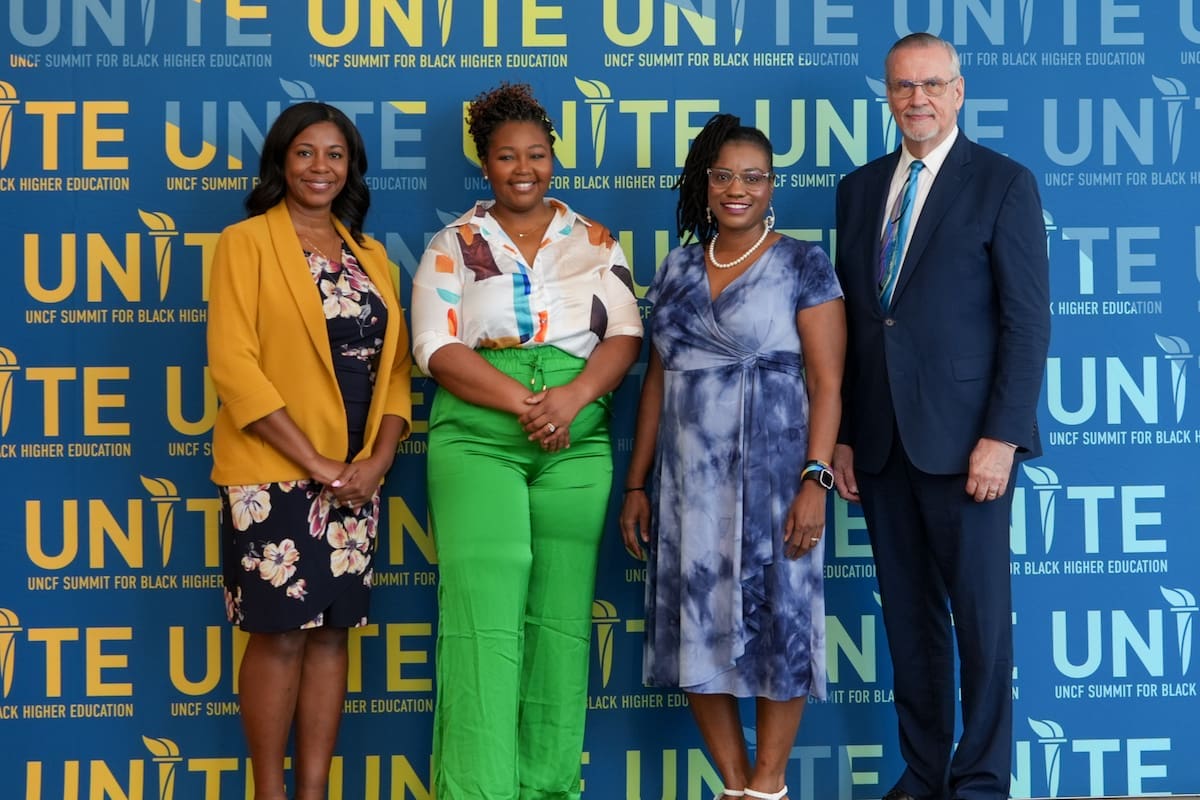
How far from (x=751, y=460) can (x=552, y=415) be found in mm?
498

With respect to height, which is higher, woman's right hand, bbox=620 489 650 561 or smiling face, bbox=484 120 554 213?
smiling face, bbox=484 120 554 213

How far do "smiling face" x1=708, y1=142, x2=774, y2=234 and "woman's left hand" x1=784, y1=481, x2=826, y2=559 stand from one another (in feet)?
2.21

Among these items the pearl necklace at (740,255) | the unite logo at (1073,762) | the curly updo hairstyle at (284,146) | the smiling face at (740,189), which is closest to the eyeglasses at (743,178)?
the smiling face at (740,189)

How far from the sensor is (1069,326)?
137 inches

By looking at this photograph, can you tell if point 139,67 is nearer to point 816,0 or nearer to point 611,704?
point 816,0

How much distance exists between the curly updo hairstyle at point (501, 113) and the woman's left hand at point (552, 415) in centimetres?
67

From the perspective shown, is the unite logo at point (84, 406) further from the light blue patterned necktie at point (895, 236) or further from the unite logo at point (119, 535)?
the light blue patterned necktie at point (895, 236)

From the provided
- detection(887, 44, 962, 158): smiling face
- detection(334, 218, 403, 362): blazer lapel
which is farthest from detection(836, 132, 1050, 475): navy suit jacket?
detection(334, 218, 403, 362): blazer lapel

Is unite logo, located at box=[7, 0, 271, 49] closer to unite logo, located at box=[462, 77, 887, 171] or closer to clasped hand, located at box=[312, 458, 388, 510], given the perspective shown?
unite logo, located at box=[462, 77, 887, 171]

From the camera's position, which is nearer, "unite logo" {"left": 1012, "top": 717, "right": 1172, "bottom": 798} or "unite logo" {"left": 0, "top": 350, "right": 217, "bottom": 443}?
"unite logo" {"left": 0, "top": 350, "right": 217, "bottom": 443}

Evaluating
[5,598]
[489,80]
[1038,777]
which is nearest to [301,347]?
[489,80]

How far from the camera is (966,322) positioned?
2797 millimetres

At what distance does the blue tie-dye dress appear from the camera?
282cm

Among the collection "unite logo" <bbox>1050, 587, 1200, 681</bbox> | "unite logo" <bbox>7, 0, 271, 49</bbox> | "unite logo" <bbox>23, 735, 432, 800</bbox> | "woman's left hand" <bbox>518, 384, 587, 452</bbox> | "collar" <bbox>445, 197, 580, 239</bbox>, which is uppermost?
"unite logo" <bbox>7, 0, 271, 49</bbox>
